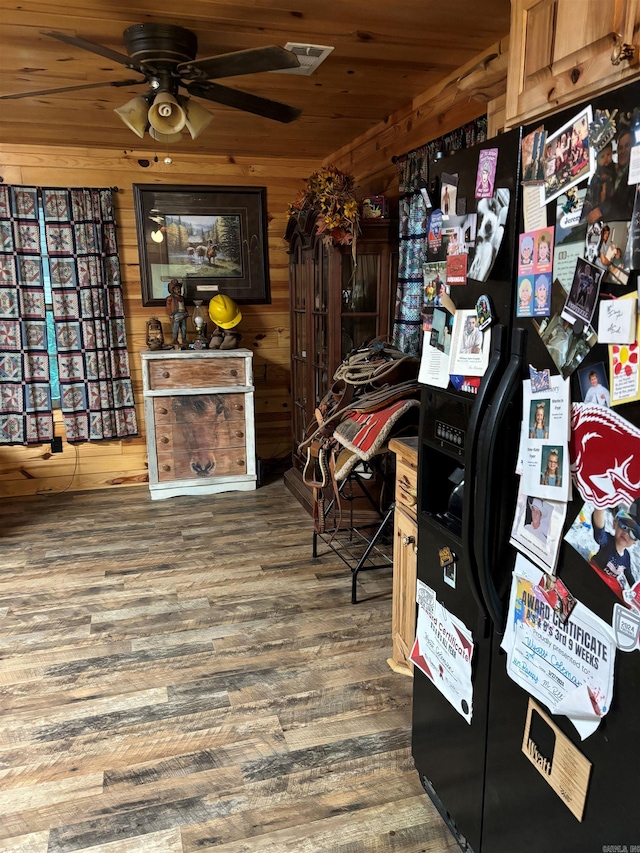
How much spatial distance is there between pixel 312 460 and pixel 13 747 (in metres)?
2.24

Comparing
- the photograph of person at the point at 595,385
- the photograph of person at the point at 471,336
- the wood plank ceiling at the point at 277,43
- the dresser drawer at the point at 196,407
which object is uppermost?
the wood plank ceiling at the point at 277,43

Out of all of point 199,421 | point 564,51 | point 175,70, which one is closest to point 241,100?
point 175,70

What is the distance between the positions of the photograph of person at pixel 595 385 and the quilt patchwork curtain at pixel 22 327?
13.8 ft

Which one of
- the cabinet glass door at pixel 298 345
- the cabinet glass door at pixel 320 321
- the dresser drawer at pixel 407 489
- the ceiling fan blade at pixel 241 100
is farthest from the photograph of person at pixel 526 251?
the cabinet glass door at pixel 298 345

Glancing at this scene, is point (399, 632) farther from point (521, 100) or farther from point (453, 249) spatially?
point (521, 100)

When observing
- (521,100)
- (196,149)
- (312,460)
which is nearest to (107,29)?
(521,100)

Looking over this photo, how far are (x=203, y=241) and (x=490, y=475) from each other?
13.1 ft

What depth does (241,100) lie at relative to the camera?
7.89 feet

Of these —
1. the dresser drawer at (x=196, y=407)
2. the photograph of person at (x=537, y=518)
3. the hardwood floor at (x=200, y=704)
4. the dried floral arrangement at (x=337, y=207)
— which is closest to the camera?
the photograph of person at (x=537, y=518)

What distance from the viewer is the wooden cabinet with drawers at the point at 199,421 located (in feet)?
14.1

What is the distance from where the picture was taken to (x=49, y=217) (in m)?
4.27

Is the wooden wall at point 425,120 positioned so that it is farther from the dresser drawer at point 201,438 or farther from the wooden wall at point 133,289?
the dresser drawer at point 201,438

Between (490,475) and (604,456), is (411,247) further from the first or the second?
(604,456)

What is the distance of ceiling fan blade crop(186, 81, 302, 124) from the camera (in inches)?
91.7
